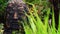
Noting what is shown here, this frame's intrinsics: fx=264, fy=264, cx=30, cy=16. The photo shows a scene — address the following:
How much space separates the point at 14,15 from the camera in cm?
431

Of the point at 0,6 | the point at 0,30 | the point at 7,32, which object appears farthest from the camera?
the point at 0,6

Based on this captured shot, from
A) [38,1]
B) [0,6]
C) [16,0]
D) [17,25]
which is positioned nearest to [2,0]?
[0,6]

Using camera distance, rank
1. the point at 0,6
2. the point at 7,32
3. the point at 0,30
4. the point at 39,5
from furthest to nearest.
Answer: the point at 0,6
the point at 39,5
the point at 0,30
the point at 7,32

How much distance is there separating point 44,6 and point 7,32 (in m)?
1.32

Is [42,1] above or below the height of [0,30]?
above

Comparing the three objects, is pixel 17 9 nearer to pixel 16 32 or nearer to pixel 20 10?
pixel 20 10

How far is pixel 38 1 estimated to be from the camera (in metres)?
5.48

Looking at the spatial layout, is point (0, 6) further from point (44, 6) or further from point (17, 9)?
point (17, 9)

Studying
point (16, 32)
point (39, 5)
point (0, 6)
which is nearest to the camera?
point (16, 32)

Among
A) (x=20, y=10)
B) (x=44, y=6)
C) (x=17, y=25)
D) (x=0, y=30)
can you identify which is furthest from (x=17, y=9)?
(x=44, y=6)

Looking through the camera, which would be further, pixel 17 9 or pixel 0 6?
pixel 0 6

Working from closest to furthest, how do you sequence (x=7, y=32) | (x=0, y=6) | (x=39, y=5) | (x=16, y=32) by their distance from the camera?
(x=16, y=32), (x=7, y=32), (x=39, y=5), (x=0, y=6)

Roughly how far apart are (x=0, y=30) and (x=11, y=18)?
0.69m

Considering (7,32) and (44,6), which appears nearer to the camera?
(7,32)
